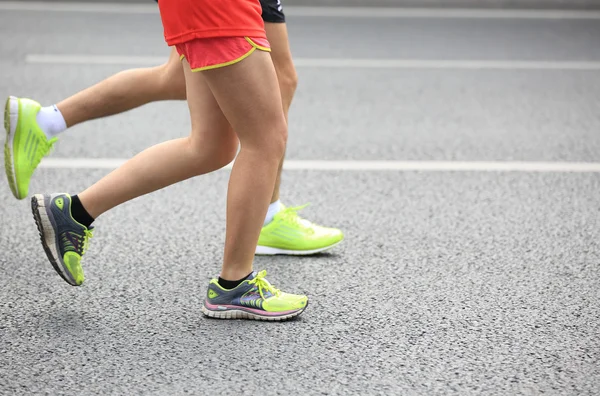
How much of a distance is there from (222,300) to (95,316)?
397mm

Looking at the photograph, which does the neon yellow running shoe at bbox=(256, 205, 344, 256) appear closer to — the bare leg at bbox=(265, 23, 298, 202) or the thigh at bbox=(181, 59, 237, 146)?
the bare leg at bbox=(265, 23, 298, 202)

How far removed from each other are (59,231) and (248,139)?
71 cm

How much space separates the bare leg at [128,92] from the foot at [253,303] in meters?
0.94

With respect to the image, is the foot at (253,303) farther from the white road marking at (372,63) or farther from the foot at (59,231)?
the white road marking at (372,63)

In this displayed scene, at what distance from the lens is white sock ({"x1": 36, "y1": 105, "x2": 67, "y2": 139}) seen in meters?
3.48

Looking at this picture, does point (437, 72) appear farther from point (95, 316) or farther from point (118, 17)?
point (95, 316)

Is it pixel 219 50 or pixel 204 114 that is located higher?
pixel 219 50

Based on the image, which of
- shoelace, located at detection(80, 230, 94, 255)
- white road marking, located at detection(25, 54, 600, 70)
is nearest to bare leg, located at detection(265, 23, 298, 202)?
shoelace, located at detection(80, 230, 94, 255)

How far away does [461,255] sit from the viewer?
3369mm

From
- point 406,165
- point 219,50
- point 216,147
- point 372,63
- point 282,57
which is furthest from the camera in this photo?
point 372,63

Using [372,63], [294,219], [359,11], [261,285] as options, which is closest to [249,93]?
[261,285]

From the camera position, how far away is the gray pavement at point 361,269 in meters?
2.41

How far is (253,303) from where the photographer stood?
2.77 m

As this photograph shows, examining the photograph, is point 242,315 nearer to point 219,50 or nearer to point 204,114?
point 204,114
